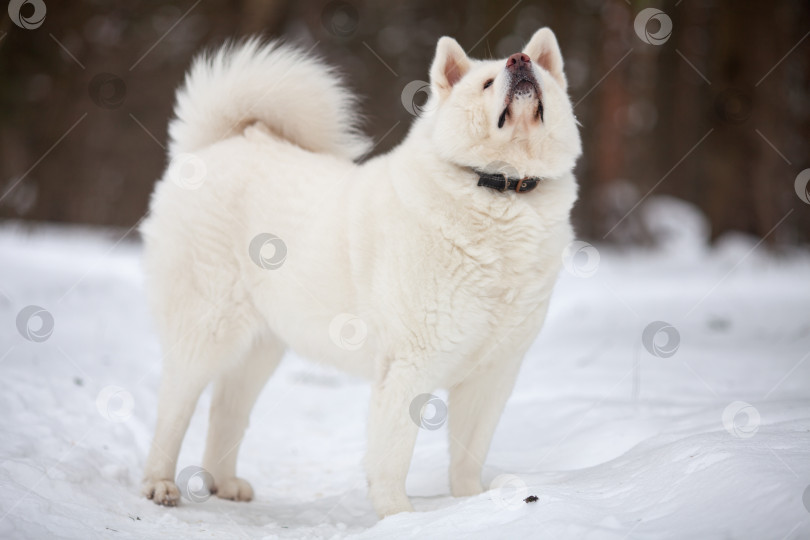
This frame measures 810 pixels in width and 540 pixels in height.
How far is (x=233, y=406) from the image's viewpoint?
364 centimetres

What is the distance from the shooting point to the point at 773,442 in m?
2.40

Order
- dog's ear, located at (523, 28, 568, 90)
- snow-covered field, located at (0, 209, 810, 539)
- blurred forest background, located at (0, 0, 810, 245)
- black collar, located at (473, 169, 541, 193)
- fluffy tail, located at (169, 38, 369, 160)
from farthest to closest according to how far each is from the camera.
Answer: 1. blurred forest background, located at (0, 0, 810, 245)
2. fluffy tail, located at (169, 38, 369, 160)
3. dog's ear, located at (523, 28, 568, 90)
4. black collar, located at (473, 169, 541, 193)
5. snow-covered field, located at (0, 209, 810, 539)

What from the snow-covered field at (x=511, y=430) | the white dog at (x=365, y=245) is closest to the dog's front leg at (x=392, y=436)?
the white dog at (x=365, y=245)

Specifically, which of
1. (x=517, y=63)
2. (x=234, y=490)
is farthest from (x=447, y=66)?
(x=234, y=490)

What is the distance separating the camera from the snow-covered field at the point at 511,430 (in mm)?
2174

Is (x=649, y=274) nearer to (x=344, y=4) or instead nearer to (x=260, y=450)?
(x=260, y=450)

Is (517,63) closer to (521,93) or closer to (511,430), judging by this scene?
(521,93)

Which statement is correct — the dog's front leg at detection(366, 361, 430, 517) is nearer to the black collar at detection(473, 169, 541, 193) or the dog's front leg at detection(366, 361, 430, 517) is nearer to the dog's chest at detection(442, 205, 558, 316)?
the dog's chest at detection(442, 205, 558, 316)

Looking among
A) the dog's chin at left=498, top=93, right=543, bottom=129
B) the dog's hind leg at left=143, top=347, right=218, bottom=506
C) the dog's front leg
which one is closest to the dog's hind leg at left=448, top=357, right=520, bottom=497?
the dog's front leg

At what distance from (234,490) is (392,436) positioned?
3.80 feet

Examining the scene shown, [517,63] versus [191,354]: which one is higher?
[517,63]

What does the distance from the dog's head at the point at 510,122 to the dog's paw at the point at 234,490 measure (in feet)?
6.45

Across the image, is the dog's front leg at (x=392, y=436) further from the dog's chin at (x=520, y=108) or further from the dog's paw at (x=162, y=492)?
the dog's chin at (x=520, y=108)

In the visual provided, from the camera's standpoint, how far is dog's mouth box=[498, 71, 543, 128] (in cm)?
283
